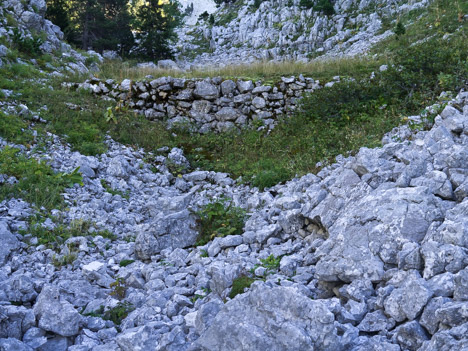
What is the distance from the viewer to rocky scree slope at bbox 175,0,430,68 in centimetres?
2731

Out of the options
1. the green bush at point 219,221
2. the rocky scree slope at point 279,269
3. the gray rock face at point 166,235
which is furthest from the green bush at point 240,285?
the gray rock face at point 166,235

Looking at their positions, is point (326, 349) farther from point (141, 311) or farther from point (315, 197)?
point (315, 197)

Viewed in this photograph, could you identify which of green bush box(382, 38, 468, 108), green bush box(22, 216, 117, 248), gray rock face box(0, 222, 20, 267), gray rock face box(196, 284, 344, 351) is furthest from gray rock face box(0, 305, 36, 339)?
green bush box(382, 38, 468, 108)

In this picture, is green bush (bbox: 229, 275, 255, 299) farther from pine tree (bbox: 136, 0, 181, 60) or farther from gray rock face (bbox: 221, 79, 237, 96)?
pine tree (bbox: 136, 0, 181, 60)

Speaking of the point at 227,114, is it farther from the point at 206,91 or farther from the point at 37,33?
the point at 37,33

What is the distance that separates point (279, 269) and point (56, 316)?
2695mm

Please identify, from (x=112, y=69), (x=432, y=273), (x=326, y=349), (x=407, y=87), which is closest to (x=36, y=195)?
(x=326, y=349)

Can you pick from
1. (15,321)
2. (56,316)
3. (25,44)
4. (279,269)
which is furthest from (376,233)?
(25,44)

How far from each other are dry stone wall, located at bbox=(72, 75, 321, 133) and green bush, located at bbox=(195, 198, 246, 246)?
6296 mm

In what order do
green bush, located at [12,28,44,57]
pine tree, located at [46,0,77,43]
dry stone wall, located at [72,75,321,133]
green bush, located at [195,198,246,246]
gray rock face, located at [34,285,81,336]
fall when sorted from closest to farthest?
gray rock face, located at [34,285,81,336] → green bush, located at [195,198,246,246] → dry stone wall, located at [72,75,321,133] → green bush, located at [12,28,44,57] → pine tree, located at [46,0,77,43]

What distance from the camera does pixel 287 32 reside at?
33.9 meters

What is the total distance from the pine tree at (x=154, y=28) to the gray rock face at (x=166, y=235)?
21291 mm

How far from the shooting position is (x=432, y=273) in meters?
3.79

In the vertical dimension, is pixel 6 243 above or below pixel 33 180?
below
